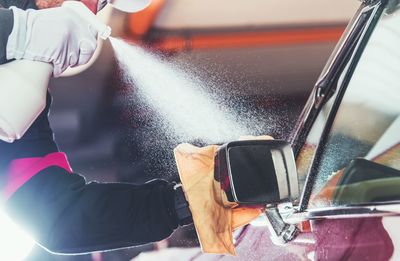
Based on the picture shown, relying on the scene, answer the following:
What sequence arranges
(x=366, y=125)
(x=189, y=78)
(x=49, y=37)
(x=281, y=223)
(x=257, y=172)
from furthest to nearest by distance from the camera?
(x=189, y=78)
(x=366, y=125)
(x=281, y=223)
(x=49, y=37)
(x=257, y=172)

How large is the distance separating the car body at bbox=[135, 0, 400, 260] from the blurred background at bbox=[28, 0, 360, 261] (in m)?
0.31

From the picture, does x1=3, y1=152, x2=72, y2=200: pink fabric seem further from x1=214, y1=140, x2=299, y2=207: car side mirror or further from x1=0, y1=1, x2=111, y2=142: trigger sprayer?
x1=214, y1=140, x2=299, y2=207: car side mirror

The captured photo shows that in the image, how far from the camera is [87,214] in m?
1.06

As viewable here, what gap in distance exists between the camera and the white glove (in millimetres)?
960

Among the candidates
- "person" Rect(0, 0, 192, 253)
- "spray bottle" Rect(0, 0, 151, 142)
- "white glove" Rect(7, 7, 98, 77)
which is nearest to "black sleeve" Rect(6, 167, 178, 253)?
"person" Rect(0, 0, 192, 253)

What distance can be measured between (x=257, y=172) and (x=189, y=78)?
2.33 ft

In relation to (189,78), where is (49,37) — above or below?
above

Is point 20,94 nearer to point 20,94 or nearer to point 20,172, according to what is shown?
point 20,94

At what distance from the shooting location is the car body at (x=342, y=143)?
0.98m

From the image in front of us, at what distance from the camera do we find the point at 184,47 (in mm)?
1495

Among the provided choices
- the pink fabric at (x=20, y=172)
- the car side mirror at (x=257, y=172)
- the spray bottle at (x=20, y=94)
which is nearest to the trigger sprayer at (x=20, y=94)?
the spray bottle at (x=20, y=94)

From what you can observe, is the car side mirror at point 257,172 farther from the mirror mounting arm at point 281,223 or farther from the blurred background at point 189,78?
the blurred background at point 189,78

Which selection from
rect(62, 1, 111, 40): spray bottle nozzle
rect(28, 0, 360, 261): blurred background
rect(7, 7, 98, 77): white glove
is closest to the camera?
rect(7, 7, 98, 77): white glove

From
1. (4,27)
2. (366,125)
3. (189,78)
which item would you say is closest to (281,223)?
(366,125)
